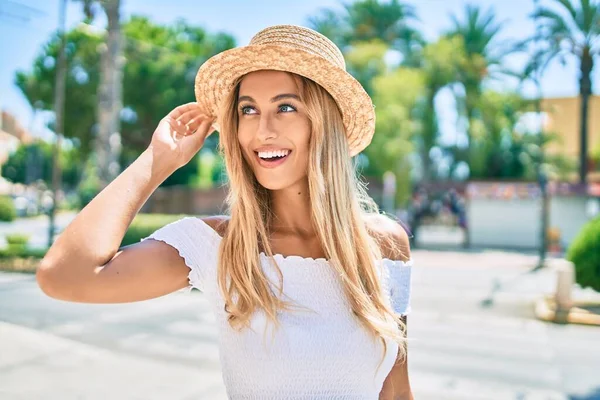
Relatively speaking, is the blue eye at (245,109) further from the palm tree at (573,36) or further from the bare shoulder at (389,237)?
the palm tree at (573,36)

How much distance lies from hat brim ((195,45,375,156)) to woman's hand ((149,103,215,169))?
0.07 meters

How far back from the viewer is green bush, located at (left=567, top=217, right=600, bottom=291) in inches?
402

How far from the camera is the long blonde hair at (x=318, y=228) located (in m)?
1.71

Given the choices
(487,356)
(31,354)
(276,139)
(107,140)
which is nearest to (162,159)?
(276,139)

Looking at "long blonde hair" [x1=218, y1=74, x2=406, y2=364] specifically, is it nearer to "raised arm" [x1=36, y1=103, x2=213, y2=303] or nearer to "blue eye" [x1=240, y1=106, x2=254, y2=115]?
"blue eye" [x1=240, y1=106, x2=254, y2=115]

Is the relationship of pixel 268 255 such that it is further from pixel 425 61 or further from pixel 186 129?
→ pixel 425 61

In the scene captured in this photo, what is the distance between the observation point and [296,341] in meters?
1.67

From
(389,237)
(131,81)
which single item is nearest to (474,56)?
(131,81)

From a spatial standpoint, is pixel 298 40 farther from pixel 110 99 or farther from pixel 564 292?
pixel 110 99

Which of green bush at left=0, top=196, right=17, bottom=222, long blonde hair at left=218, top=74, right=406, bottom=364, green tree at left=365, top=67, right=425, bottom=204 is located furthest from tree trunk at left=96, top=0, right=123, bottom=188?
green bush at left=0, top=196, right=17, bottom=222

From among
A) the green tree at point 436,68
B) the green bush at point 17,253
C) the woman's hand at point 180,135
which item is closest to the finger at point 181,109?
the woman's hand at point 180,135

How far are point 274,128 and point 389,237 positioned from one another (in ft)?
1.81

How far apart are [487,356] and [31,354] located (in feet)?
17.2

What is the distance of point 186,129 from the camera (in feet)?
6.46
